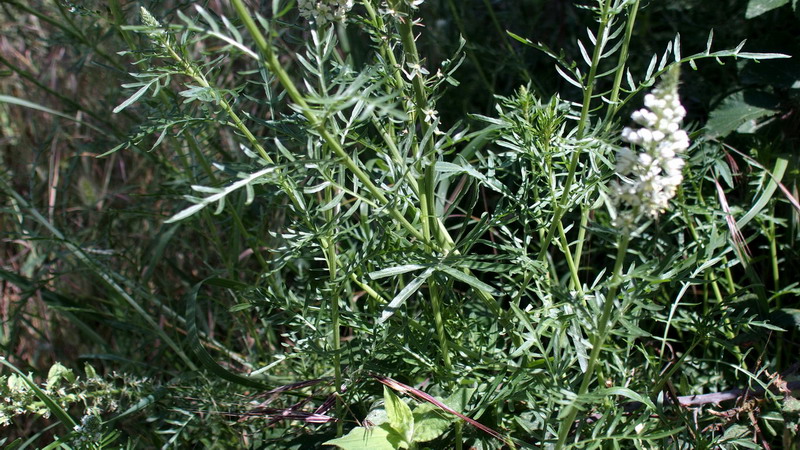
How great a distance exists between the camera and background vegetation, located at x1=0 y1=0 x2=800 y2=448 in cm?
118

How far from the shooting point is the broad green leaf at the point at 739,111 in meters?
1.82

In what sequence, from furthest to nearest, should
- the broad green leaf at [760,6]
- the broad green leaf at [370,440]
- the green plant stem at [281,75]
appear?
1. the broad green leaf at [760,6]
2. the broad green leaf at [370,440]
3. the green plant stem at [281,75]

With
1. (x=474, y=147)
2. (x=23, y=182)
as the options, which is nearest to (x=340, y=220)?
(x=474, y=147)

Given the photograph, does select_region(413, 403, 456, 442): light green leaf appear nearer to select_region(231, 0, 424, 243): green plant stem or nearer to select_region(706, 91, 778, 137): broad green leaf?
select_region(231, 0, 424, 243): green plant stem

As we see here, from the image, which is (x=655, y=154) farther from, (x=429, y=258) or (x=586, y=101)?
(x=429, y=258)

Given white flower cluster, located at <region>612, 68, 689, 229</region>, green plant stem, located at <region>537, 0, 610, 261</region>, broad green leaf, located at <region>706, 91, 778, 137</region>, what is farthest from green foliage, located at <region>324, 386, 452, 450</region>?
broad green leaf, located at <region>706, 91, 778, 137</region>

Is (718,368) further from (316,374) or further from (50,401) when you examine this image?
(50,401)

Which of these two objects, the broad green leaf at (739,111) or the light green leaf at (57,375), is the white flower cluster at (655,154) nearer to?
the broad green leaf at (739,111)

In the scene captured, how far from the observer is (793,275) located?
6.04 ft

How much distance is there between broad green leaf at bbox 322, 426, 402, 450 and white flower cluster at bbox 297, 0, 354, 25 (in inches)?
28.8

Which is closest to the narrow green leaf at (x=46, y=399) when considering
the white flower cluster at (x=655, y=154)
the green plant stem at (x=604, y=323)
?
the green plant stem at (x=604, y=323)

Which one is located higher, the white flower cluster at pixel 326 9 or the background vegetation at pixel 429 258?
the white flower cluster at pixel 326 9

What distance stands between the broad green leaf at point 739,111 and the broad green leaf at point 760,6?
0.24 metres

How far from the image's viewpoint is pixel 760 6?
1.77 m
